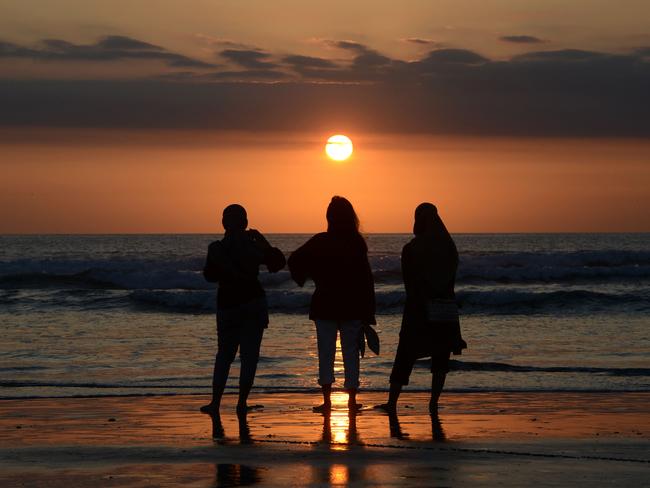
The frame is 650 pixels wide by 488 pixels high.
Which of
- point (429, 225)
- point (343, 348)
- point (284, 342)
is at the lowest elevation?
point (284, 342)

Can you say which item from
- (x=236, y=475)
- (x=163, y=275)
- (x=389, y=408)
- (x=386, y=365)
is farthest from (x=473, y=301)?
(x=236, y=475)

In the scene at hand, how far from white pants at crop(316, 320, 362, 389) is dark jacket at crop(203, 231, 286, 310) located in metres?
0.64

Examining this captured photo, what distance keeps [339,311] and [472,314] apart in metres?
17.7

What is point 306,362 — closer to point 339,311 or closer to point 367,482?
point 339,311

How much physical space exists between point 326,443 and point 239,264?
6.80ft

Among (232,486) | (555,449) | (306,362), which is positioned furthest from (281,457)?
(306,362)

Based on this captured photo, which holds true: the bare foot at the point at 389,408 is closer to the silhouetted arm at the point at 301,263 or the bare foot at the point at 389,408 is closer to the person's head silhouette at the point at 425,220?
the silhouetted arm at the point at 301,263

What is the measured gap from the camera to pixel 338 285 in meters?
9.36

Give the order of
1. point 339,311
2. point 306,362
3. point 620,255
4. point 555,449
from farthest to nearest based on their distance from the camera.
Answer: point 620,255 < point 306,362 < point 339,311 < point 555,449

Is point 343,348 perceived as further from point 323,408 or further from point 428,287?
point 428,287

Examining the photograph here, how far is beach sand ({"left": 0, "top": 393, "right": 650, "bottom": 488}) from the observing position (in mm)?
6258

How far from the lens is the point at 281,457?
6961 millimetres

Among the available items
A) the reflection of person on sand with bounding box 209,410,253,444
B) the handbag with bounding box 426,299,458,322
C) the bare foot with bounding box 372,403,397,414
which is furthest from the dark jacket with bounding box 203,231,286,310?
A: the bare foot with bounding box 372,403,397,414

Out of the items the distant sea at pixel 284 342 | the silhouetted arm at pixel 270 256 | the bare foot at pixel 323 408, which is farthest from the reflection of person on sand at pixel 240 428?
the distant sea at pixel 284 342
